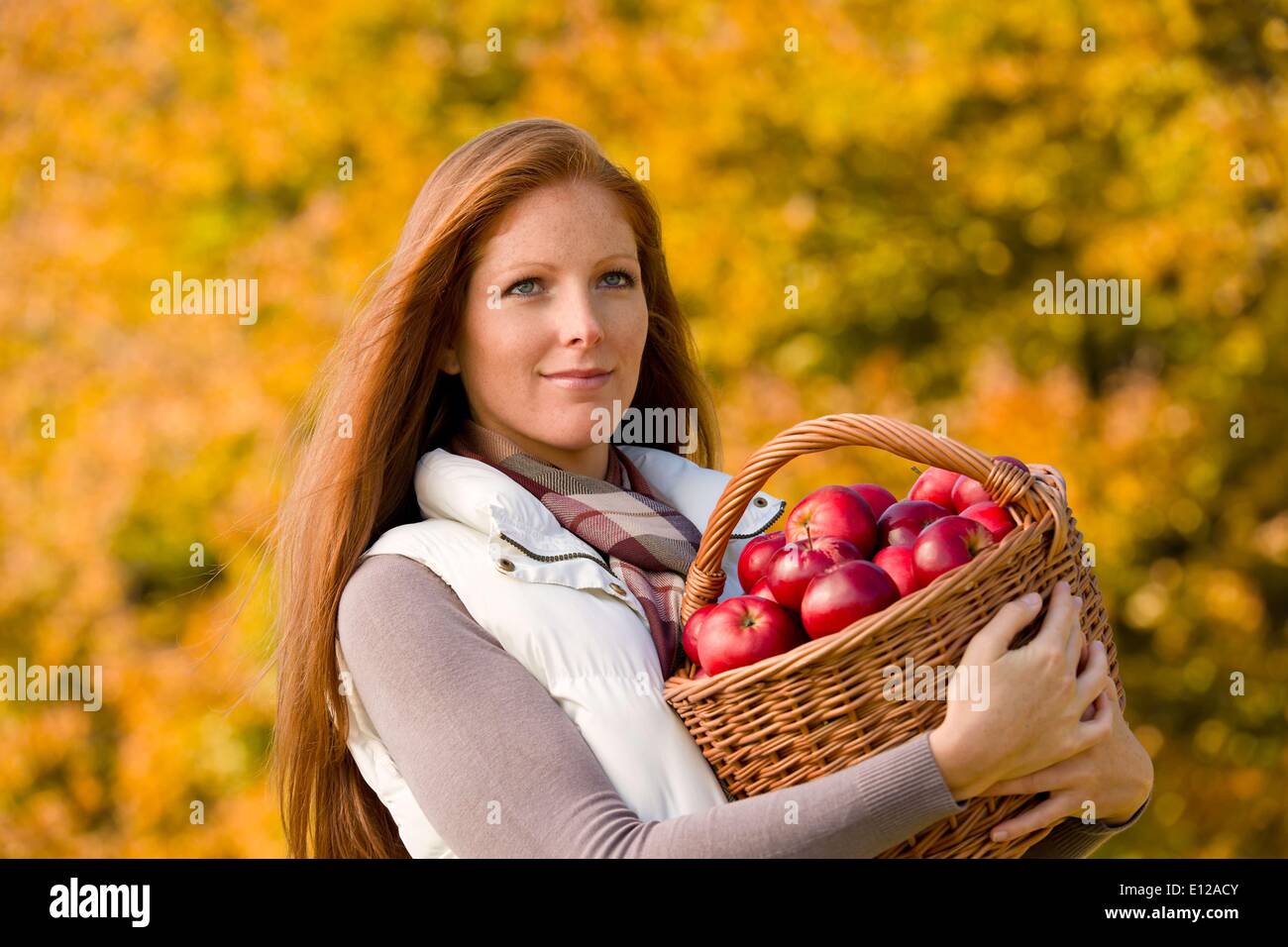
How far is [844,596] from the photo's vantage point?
1.63 meters

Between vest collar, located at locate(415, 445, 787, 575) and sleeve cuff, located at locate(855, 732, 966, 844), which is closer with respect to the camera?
sleeve cuff, located at locate(855, 732, 966, 844)

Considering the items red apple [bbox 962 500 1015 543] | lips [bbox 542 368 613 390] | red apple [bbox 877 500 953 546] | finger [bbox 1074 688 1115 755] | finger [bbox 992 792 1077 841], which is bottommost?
finger [bbox 992 792 1077 841]

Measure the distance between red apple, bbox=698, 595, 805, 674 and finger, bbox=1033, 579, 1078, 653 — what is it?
0.28 meters

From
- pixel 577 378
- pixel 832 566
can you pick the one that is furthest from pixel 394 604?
pixel 832 566

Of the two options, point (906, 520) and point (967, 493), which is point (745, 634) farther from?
point (967, 493)

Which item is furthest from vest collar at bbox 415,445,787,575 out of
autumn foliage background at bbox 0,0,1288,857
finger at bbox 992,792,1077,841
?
autumn foliage background at bbox 0,0,1288,857

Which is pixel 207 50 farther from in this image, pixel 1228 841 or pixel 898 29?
pixel 1228 841

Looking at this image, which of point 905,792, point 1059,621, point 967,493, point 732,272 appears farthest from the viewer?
point 732,272

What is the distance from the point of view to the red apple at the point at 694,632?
1758 millimetres

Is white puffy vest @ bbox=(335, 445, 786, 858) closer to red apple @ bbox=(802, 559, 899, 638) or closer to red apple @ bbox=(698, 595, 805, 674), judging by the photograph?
red apple @ bbox=(698, 595, 805, 674)

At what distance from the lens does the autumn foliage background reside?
16.2ft

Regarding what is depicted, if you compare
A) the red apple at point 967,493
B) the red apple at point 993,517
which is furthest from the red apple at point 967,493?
the red apple at point 993,517

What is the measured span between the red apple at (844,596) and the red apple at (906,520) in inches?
6.9

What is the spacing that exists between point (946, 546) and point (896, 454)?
0.46 ft
